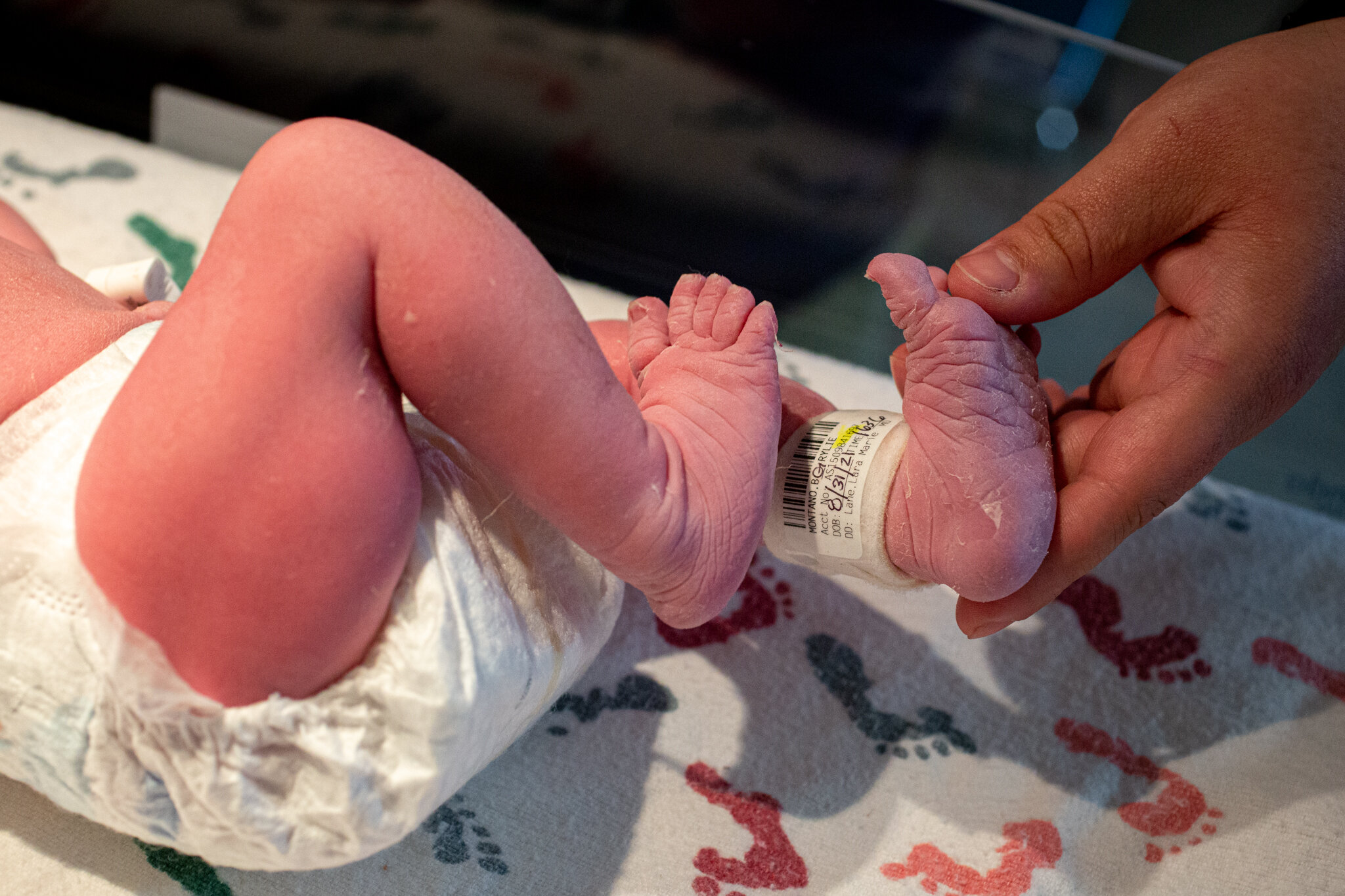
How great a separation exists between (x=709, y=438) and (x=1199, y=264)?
46cm

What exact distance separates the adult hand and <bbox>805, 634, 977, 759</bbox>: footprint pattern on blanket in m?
0.19

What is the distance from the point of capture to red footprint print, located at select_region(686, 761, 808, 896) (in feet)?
2.71

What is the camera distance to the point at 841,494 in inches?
30.4

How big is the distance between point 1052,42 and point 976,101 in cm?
13

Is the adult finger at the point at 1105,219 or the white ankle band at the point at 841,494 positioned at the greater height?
the adult finger at the point at 1105,219

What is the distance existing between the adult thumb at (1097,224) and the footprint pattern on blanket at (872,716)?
40 cm

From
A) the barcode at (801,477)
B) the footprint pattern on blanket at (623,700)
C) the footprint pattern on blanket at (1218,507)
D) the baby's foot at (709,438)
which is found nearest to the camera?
the baby's foot at (709,438)

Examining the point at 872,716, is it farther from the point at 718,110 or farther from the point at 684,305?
the point at 718,110

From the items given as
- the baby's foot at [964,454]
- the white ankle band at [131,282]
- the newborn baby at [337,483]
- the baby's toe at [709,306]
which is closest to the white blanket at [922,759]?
the newborn baby at [337,483]

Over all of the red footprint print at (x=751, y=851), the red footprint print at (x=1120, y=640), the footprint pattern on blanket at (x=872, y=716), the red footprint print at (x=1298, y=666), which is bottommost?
the red footprint print at (x=751, y=851)

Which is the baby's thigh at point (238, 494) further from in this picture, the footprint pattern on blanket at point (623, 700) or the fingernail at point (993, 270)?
the fingernail at point (993, 270)

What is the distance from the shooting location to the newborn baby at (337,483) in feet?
1.90

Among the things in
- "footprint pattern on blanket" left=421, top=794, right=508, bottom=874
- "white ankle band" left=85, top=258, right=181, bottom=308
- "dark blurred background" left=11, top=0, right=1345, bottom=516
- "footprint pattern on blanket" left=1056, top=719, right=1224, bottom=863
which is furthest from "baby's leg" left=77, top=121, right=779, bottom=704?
"dark blurred background" left=11, top=0, right=1345, bottom=516

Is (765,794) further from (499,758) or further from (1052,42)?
(1052,42)
